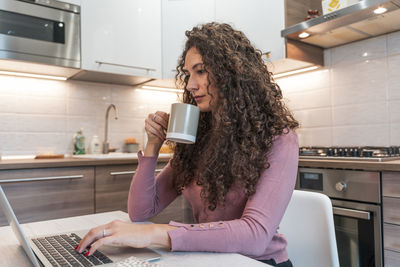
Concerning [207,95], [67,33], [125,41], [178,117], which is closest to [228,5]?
[125,41]

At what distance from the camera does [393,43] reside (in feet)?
6.62

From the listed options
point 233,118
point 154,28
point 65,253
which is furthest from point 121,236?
point 154,28

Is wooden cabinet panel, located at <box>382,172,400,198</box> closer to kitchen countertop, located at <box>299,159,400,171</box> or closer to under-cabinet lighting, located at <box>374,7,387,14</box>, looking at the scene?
kitchen countertop, located at <box>299,159,400,171</box>

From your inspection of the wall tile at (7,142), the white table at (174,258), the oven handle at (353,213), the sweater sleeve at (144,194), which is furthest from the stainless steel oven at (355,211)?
the wall tile at (7,142)

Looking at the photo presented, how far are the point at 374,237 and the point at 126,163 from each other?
4.72 ft

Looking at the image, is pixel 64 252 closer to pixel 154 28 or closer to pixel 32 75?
pixel 32 75

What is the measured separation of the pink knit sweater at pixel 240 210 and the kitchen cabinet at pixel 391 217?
2.58 ft

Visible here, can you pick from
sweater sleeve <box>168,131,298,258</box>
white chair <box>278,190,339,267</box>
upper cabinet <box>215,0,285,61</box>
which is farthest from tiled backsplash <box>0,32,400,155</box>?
sweater sleeve <box>168,131,298,258</box>

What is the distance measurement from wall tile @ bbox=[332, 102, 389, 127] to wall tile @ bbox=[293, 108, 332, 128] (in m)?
0.05

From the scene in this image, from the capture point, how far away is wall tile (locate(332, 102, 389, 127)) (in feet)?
6.74

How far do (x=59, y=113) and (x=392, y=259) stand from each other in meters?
2.23

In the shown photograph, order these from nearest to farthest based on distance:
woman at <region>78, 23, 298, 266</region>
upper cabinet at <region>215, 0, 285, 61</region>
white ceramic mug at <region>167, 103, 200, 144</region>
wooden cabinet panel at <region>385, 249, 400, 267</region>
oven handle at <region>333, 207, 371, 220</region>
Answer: woman at <region>78, 23, 298, 266</region>
white ceramic mug at <region>167, 103, 200, 144</region>
wooden cabinet panel at <region>385, 249, 400, 267</region>
oven handle at <region>333, 207, 371, 220</region>
upper cabinet at <region>215, 0, 285, 61</region>

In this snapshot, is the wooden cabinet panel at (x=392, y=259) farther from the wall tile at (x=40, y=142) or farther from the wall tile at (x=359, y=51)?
the wall tile at (x=40, y=142)

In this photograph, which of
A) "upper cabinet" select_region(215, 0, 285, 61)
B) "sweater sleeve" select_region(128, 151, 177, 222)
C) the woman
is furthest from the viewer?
"upper cabinet" select_region(215, 0, 285, 61)
